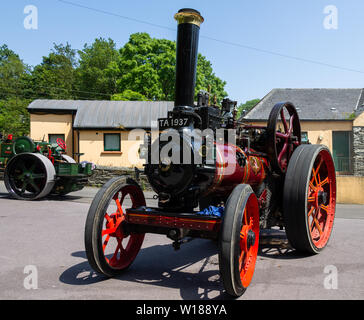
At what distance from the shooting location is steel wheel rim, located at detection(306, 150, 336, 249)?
525 cm

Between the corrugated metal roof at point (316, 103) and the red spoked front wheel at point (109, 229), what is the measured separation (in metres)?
15.2

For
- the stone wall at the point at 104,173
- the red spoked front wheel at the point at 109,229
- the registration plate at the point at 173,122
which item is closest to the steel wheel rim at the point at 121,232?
the red spoked front wheel at the point at 109,229

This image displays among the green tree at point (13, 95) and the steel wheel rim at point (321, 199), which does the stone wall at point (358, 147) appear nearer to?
the steel wheel rim at point (321, 199)

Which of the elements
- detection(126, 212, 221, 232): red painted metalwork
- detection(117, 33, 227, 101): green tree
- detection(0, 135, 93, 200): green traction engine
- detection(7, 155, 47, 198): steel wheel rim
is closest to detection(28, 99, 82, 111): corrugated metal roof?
detection(0, 135, 93, 200): green traction engine

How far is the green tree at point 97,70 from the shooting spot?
119 feet

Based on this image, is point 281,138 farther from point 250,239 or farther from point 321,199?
point 250,239

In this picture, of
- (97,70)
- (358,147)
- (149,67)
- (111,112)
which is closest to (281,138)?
(111,112)

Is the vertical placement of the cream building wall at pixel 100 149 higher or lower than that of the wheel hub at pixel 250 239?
higher

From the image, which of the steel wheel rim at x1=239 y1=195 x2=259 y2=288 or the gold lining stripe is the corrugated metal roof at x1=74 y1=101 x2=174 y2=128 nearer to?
the gold lining stripe

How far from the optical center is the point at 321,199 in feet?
17.6

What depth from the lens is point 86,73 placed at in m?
37.2

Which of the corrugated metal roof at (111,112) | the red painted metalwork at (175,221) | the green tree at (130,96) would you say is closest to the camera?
the red painted metalwork at (175,221)

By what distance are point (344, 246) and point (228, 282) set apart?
3279 mm

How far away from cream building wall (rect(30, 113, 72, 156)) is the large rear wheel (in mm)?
16112
